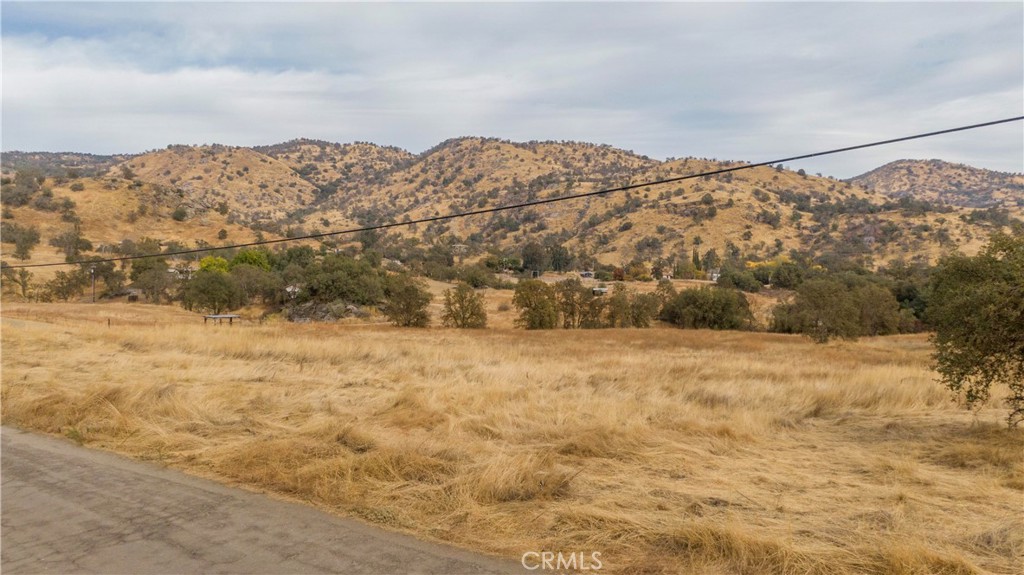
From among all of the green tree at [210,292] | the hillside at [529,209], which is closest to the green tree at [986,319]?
the green tree at [210,292]

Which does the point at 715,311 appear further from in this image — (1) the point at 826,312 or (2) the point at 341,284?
(2) the point at 341,284

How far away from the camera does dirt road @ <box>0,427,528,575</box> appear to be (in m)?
5.65

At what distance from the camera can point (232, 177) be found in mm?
171500

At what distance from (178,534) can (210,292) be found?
5557 cm

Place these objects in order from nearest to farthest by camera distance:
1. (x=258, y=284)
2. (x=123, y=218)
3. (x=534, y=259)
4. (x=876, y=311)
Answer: (x=876, y=311) → (x=258, y=284) → (x=123, y=218) → (x=534, y=259)

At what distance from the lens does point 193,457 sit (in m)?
9.05

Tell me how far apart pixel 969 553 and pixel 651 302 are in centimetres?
5142

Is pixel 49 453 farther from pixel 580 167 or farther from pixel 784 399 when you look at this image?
pixel 580 167

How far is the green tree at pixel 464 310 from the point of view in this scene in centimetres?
5128

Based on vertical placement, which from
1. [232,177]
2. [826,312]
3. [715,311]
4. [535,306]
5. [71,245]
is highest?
[232,177]

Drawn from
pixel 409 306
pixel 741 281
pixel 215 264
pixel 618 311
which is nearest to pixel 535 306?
pixel 618 311

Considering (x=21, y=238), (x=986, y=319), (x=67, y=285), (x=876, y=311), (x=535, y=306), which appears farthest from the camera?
(x=21, y=238)

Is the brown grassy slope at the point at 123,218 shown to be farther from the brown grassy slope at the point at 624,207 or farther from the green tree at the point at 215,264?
the brown grassy slope at the point at 624,207

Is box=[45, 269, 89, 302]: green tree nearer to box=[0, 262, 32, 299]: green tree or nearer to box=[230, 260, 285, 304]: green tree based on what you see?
box=[0, 262, 32, 299]: green tree
